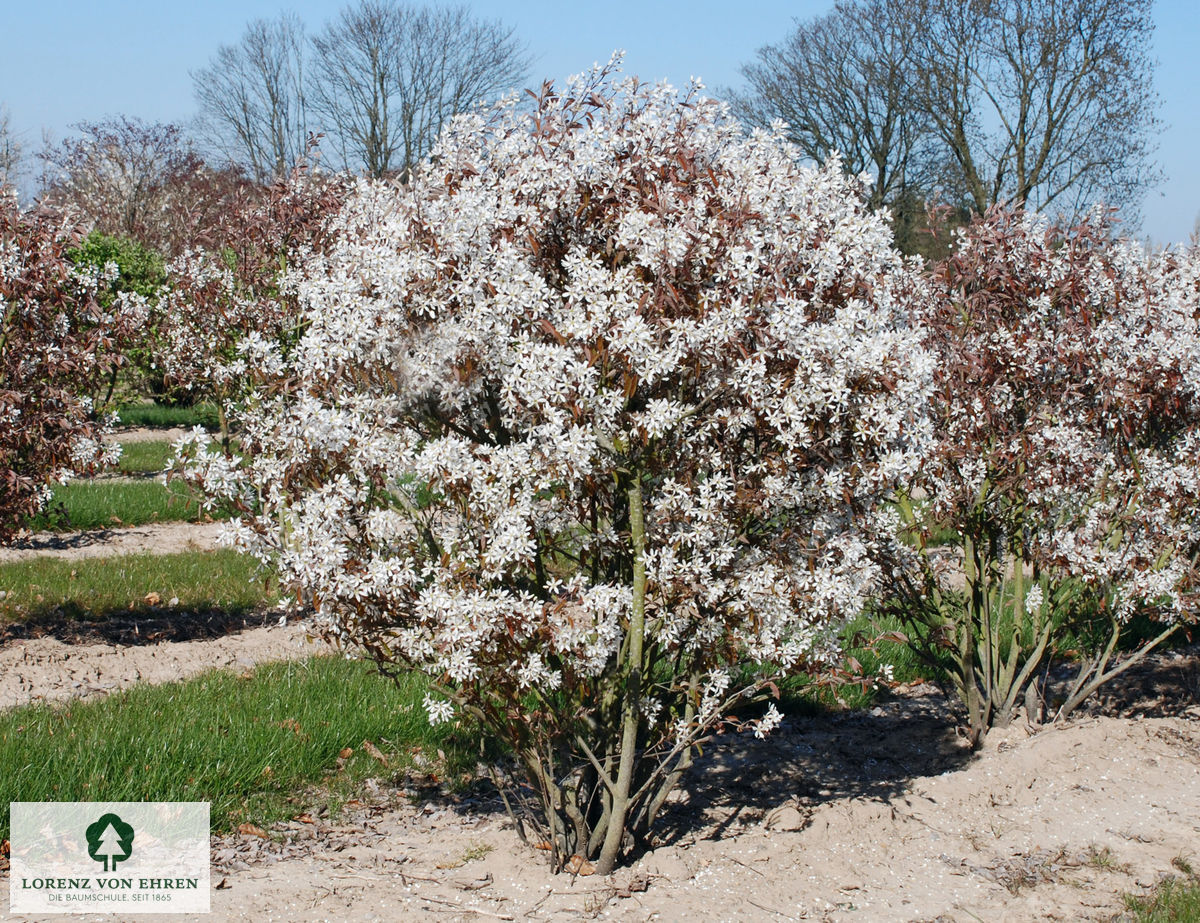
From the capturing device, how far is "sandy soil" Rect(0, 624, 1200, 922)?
12.2ft

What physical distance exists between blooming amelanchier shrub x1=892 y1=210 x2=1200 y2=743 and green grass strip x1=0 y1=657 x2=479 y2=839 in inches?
106

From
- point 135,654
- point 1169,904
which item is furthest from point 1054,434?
point 135,654

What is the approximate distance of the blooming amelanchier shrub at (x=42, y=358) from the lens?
5.98 meters

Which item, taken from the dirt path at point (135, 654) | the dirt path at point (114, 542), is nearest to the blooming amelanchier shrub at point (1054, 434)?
the dirt path at point (135, 654)

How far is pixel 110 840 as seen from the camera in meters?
4.02

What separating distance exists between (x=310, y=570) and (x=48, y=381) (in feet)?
13.6

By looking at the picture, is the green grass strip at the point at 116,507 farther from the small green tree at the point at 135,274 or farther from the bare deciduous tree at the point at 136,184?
the bare deciduous tree at the point at 136,184

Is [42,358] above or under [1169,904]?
above

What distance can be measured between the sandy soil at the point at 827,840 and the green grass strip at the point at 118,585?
1.65m

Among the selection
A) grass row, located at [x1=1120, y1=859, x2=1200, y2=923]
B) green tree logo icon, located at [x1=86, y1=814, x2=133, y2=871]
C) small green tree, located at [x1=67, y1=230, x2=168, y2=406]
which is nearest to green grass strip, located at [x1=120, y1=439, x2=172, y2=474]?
small green tree, located at [x1=67, y1=230, x2=168, y2=406]

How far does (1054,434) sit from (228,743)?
4100 millimetres

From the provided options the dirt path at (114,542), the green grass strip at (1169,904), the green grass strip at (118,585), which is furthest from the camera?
the dirt path at (114,542)

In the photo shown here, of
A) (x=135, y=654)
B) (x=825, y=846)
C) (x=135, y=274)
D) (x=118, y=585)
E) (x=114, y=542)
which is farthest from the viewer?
(x=135, y=274)

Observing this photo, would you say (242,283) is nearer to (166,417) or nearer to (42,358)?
(42,358)
